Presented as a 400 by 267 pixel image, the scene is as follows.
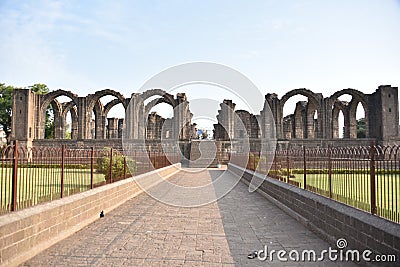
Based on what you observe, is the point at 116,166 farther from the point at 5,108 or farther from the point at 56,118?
the point at 5,108

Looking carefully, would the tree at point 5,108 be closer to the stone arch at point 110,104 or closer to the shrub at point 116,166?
the stone arch at point 110,104

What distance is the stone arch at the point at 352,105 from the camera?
33656mm

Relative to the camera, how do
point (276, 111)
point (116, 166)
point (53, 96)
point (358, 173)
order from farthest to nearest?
point (53, 96) → point (276, 111) → point (116, 166) → point (358, 173)

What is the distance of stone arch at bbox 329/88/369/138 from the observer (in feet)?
110

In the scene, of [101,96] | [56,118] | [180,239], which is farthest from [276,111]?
[180,239]

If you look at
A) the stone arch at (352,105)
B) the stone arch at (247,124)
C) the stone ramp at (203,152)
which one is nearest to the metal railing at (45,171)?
the stone ramp at (203,152)

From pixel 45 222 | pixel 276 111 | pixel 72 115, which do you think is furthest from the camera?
pixel 72 115

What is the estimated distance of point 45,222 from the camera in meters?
5.31

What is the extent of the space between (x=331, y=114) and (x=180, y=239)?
Answer: 100 feet

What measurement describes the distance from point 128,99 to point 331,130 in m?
18.8

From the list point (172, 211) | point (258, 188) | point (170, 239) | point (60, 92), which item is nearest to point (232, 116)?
point (60, 92)

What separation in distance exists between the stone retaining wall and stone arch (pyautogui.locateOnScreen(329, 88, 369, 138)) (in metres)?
29.1

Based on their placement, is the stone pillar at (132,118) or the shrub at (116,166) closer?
the shrub at (116,166)

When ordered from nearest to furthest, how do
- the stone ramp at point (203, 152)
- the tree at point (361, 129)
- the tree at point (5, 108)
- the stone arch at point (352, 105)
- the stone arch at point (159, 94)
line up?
1. the stone arch at point (352, 105)
2. the stone ramp at point (203, 152)
3. the stone arch at point (159, 94)
4. the tree at point (5, 108)
5. the tree at point (361, 129)
